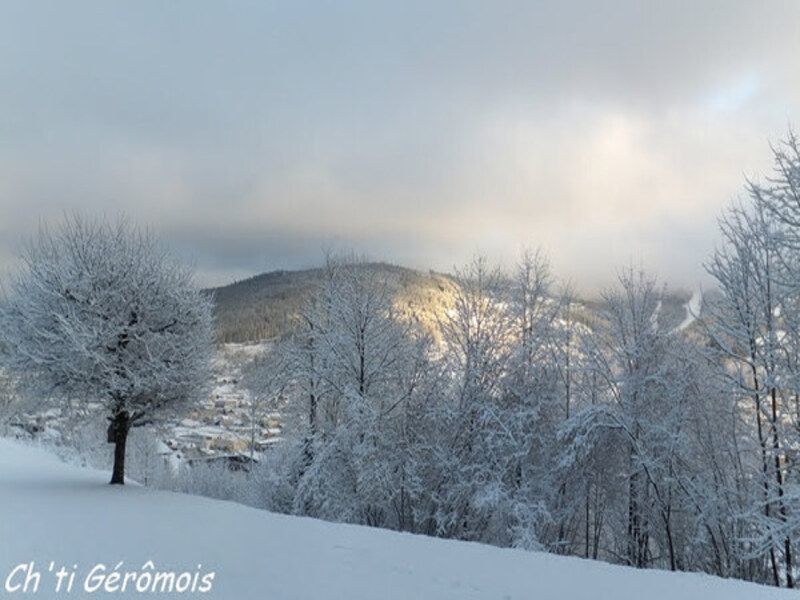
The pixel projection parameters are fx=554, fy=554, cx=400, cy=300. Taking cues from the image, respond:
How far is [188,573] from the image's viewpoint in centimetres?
746

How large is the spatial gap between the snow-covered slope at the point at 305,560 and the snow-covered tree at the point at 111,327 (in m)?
3.92

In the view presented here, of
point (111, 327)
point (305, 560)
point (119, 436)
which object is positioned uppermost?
point (111, 327)

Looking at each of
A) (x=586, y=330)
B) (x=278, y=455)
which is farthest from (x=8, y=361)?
(x=586, y=330)

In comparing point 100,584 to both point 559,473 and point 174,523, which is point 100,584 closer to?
point 174,523

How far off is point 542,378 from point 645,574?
12.0 meters

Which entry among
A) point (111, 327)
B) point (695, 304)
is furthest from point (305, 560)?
point (695, 304)

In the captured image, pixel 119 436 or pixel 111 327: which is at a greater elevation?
pixel 111 327

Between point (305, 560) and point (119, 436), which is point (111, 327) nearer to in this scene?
point (119, 436)

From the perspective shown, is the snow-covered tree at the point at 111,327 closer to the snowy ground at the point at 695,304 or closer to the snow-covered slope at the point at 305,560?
the snow-covered slope at the point at 305,560

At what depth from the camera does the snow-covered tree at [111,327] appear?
578 inches

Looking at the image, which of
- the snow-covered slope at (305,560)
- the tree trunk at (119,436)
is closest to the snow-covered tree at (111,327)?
the tree trunk at (119,436)

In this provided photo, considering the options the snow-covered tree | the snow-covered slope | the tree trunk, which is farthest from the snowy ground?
the tree trunk

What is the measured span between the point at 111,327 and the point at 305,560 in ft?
32.3

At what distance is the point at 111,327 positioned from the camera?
15.0 m
